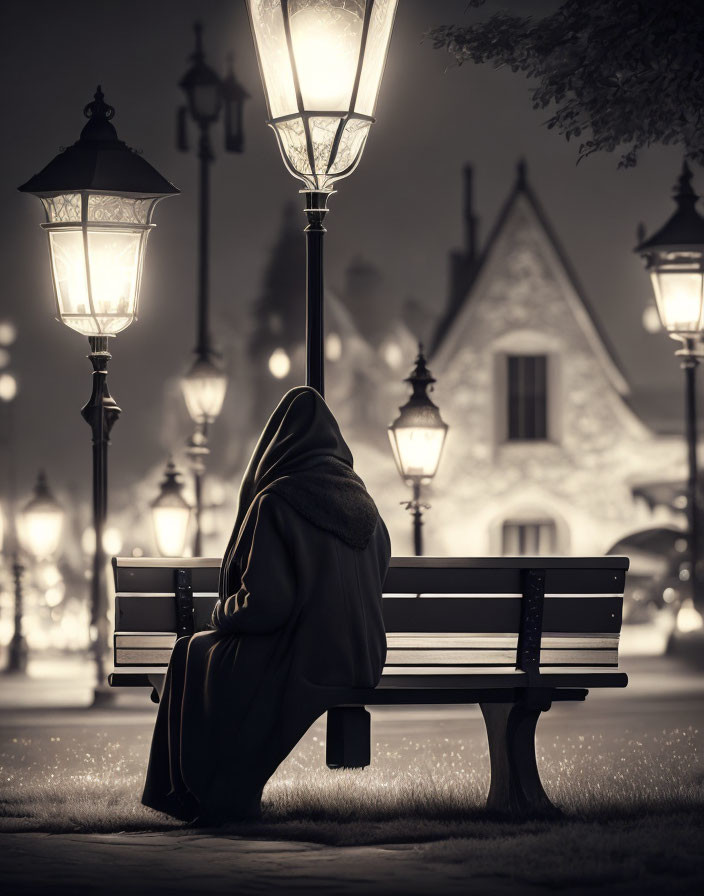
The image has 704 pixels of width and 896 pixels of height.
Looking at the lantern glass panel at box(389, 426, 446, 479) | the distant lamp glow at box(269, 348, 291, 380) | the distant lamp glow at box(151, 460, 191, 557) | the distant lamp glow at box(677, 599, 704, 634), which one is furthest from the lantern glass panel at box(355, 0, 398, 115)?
the distant lamp glow at box(269, 348, 291, 380)

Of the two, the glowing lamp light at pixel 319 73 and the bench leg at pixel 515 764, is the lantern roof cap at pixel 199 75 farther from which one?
the bench leg at pixel 515 764

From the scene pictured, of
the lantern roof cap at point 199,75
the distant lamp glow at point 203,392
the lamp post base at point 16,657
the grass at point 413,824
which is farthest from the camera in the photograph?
the lantern roof cap at point 199,75

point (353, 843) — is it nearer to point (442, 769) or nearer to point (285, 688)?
point (285, 688)

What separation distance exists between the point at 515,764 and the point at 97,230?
13.6 ft

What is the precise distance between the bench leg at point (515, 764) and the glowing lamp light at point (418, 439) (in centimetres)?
662

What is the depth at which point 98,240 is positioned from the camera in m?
10.1

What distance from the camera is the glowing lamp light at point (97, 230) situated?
10.1 metres

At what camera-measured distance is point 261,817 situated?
7.07 m

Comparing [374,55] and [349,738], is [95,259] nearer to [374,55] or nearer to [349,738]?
[374,55]

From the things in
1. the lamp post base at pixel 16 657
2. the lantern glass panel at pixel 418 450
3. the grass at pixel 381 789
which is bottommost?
the lamp post base at pixel 16 657

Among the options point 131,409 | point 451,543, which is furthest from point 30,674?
Result: point 131,409

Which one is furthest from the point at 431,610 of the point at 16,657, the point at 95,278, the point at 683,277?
the point at 16,657

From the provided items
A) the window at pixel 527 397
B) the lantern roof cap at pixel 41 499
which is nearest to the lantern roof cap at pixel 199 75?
the lantern roof cap at pixel 41 499

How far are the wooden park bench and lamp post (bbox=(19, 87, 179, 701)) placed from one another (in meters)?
2.64
